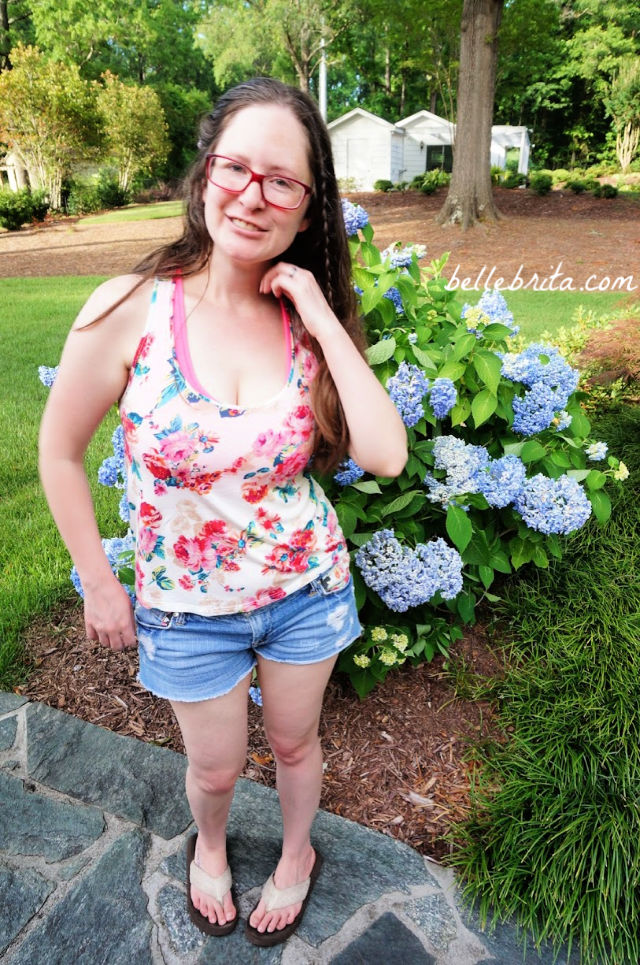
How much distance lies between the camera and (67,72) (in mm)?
19688

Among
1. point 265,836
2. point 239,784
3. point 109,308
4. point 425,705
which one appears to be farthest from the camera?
point 425,705

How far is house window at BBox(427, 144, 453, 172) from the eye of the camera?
3145 centimetres

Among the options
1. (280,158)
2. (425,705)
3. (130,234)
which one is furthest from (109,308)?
(130,234)

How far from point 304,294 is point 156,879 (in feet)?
4.93

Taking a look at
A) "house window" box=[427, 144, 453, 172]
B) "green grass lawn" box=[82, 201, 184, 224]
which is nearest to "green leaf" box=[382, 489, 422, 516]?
"green grass lawn" box=[82, 201, 184, 224]

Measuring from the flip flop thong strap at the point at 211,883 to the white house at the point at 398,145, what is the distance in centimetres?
2708

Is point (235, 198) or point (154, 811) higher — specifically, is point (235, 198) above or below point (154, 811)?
above

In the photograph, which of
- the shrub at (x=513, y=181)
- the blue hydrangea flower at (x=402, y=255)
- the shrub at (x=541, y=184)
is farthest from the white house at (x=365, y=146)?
the blue hydrangea flower at (x=402, y=255)

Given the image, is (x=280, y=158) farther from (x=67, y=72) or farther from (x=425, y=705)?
(x=67, y=72)

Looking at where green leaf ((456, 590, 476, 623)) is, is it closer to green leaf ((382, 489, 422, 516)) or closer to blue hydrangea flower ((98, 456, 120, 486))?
green leaf ((382, 489, 422, 516))

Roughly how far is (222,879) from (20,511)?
2.38 meters

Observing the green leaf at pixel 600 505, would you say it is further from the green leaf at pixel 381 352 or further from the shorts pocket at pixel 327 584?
the shorts pocket at pixel 327 584

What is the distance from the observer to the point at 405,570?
6.39 feet

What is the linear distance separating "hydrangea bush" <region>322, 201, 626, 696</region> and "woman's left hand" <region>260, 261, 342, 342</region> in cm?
59
